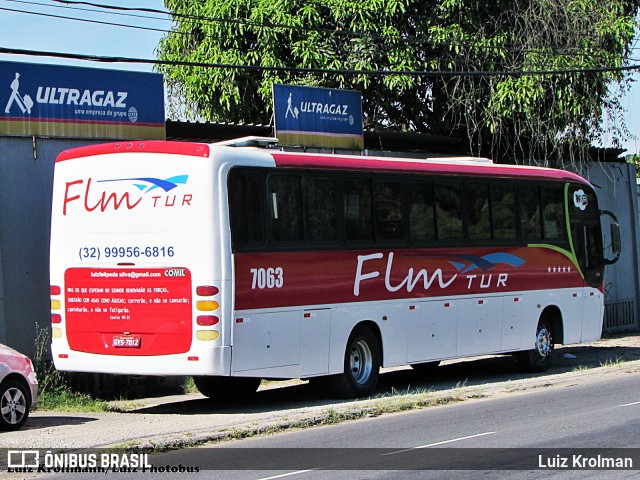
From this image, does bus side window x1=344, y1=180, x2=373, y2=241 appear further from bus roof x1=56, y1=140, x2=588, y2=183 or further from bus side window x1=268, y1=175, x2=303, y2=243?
bus side window x1=268, y1=175, x2=303, y2=243

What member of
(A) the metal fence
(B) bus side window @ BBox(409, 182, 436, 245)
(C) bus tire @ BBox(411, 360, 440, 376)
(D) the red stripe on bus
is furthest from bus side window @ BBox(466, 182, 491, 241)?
(A) the metal fence

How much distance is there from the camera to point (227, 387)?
55.4 ft

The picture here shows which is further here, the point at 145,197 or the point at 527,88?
the point at 527,88

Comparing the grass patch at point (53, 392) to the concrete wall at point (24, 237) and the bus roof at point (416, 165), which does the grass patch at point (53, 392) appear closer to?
the concrete wall at point (24, 237)

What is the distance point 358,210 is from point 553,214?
18.2 ft

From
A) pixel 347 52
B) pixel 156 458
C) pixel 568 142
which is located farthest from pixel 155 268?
pixel 568 142

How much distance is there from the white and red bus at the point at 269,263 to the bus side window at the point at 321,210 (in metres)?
0.02

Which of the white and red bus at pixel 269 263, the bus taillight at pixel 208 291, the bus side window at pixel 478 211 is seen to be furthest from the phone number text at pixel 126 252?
the bus side window at pixel 478 211

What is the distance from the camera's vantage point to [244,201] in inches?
575

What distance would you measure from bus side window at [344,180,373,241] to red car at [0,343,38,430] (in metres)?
5.15

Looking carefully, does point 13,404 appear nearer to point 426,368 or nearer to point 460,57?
point 426,368

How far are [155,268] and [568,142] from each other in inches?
562

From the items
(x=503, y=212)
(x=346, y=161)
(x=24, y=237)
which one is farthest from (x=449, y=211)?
(x=24, y=237)

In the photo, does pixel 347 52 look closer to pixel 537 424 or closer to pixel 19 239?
pixel 19 239
